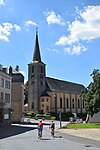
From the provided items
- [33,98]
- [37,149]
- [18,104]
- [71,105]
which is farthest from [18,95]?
[71,105]

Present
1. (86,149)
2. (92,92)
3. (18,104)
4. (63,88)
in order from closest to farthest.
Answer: (86,149)
(92,92)
(18,104)
(63,88)

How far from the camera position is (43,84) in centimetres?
12131

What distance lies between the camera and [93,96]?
188 ft

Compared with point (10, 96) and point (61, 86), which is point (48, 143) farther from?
point (61, 86)

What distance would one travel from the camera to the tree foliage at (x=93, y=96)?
184ft

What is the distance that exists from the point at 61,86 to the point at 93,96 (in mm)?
77127

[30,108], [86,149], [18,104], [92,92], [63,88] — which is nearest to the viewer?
[86,149]

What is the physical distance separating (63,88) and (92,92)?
7567 centimetres

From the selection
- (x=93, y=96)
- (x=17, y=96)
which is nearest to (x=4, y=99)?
(x=17, y=96)

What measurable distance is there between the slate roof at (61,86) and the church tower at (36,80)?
15.0ft

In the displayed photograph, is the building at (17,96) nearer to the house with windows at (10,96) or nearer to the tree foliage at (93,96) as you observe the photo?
the house with windows at (10,96)

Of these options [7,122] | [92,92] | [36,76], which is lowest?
[7,122]

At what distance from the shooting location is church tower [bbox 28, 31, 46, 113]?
118 meters

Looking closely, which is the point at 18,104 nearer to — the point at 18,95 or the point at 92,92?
the point at 18,95
